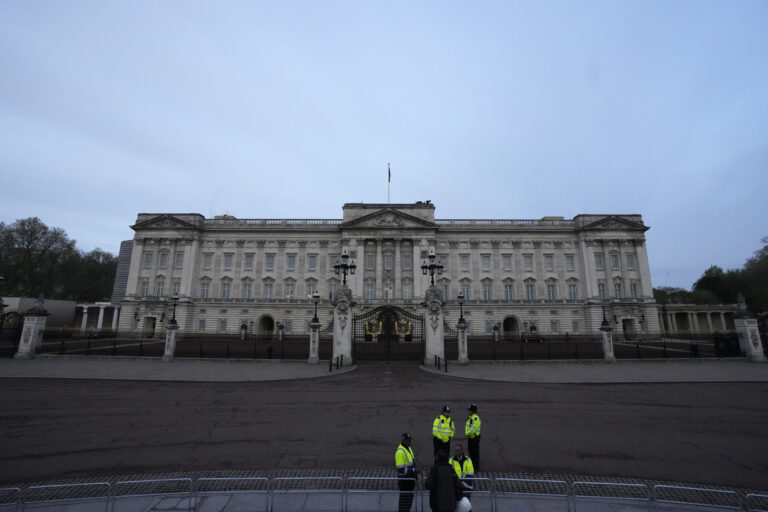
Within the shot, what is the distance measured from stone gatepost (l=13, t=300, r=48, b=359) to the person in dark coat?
1187 inches

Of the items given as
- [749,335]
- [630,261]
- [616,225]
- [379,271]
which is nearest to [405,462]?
[749,335]

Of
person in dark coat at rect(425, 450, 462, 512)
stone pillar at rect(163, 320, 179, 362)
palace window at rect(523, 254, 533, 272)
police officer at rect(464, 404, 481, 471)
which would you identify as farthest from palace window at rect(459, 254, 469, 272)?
person in dark coat at rect(425, 450, 462, 512)

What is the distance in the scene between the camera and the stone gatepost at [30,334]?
2267 centimetres

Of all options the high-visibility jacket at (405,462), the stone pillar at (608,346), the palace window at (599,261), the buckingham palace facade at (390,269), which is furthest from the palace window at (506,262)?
the high-visibility jacket at (405,462)

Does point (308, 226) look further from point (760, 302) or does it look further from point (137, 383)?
point (760, 302)

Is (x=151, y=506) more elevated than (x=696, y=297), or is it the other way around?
(x=696, y=297)

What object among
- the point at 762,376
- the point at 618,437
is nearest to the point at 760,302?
the point at 762,376

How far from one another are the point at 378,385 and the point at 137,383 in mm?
11460

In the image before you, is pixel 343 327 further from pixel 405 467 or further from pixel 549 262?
pixel 549 262

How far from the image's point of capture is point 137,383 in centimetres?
1611

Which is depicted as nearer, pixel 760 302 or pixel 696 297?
pixel 760 302

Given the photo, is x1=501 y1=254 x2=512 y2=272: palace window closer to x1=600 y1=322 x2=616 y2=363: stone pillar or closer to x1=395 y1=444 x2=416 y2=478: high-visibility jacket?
x1=600 y1=322 x2=616 y2=363: stone pillar

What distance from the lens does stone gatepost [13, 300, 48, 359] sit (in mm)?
22675

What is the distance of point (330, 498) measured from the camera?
5656 millimetres
